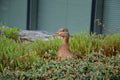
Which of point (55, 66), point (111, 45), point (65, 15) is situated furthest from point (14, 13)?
point (55, 66)

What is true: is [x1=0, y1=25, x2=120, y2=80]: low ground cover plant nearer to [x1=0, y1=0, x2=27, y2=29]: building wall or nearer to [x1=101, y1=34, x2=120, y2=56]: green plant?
[x1=101, y1=34, x2=120, y2=56]: green plant

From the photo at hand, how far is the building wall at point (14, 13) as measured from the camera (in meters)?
13.7

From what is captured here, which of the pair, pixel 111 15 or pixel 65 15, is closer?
pixel 111 15

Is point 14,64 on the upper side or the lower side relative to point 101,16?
lower

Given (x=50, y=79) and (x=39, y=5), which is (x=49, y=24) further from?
(x=50, y=79)

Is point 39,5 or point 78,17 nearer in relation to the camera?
point 78,17

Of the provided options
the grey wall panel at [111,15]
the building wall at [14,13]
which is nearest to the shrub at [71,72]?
the grey wall panel at [111,15]

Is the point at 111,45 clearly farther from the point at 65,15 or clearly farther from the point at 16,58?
the point at 65,15

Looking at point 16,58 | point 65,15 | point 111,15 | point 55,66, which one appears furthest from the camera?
point 65,15

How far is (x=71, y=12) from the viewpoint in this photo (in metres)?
11.8

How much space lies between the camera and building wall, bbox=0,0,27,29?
1370cm

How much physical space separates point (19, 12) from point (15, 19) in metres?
0.38

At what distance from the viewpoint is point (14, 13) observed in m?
14.1

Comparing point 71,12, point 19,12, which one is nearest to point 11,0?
point 19,12
